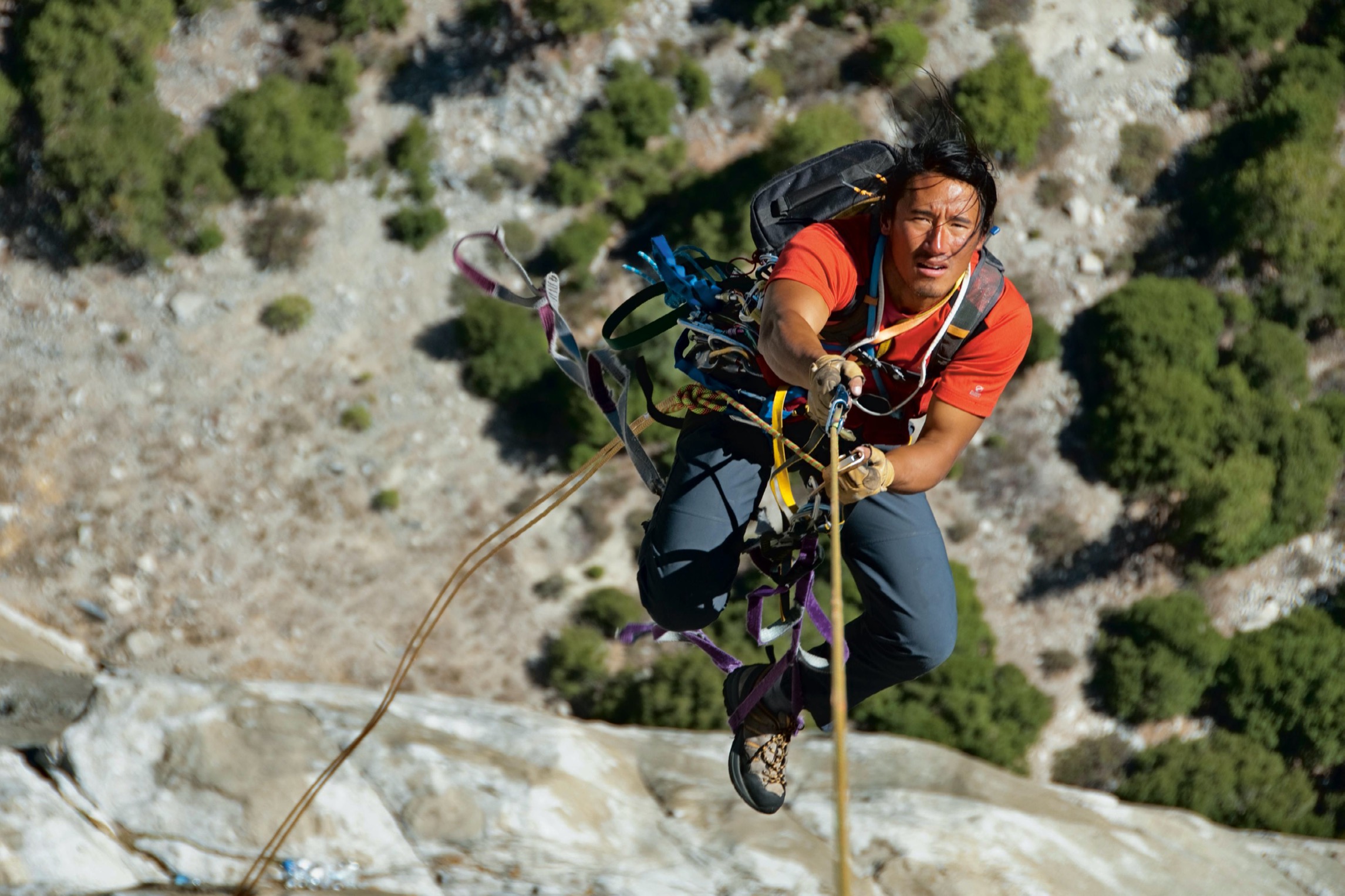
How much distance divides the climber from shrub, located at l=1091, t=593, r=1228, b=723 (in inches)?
438

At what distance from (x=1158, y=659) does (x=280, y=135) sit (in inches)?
530

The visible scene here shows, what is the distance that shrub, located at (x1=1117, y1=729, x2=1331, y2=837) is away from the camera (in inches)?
542

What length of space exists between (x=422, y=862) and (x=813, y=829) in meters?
2.97

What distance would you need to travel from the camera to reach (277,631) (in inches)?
490

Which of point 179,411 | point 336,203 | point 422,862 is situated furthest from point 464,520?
point 422,862

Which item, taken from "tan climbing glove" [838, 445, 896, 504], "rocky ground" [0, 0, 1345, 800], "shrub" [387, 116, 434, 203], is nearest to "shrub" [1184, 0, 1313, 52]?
"rocky ground" [0, 0, 1345, 800]

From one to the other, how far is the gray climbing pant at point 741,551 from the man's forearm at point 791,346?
748mm

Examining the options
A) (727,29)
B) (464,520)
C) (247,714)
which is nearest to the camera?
(247,714)

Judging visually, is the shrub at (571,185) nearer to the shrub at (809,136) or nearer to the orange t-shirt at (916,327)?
the shrub at (809,136)

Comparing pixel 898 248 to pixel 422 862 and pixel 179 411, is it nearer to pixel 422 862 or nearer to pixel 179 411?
pixel 422 862

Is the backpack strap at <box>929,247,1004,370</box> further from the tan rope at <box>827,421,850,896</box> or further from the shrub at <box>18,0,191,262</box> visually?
the shrub at <box>18,0,191,262</box>

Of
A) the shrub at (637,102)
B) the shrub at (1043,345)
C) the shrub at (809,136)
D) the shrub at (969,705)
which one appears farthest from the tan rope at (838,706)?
the shrub at (1043,345)

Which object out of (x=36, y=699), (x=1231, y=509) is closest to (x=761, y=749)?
(x=36, y=699)

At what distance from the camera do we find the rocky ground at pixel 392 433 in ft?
40.8
